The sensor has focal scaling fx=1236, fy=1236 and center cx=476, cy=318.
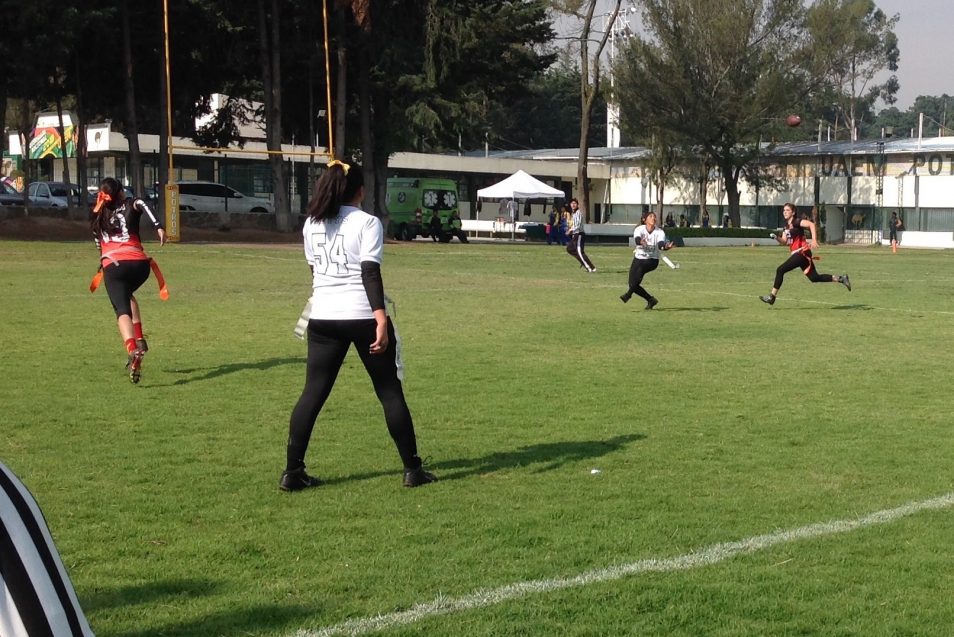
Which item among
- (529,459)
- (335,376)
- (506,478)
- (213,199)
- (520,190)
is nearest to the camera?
(335,376)

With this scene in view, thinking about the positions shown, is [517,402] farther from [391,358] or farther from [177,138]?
[177,138]

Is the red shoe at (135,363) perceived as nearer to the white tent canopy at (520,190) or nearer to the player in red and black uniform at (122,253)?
the player in red and black uniform at (122,253)

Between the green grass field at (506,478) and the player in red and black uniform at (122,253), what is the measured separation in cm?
45

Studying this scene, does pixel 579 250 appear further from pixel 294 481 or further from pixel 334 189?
pixel 334 189

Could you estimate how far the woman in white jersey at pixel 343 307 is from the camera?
22.2 feet

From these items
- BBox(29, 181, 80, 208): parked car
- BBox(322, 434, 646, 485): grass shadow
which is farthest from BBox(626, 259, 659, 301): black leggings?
BBox(29, 181, 80, 208): parked car

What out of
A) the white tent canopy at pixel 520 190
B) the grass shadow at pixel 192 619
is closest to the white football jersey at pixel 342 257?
the grass shadow at pixel 192 619

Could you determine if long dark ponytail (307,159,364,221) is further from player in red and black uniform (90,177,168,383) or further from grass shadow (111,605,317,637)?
player in red and black uniform (90,177,168,383)

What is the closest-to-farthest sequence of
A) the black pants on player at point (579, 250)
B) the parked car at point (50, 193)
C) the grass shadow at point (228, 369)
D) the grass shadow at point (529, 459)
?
the grass shadow at point (529, 459) < the grass shadow at point (228, 369) < the black pants on player at point (579, 250) < the parked car at point (50, 193)

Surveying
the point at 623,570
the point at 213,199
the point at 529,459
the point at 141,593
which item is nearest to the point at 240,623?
the point at 141,593

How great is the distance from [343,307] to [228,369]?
18.4ft

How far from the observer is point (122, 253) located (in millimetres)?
11289

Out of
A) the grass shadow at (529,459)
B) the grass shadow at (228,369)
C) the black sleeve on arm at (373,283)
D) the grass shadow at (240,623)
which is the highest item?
the black sleeve on arm at (373,283)

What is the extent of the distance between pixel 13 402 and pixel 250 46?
36201 millimetres
